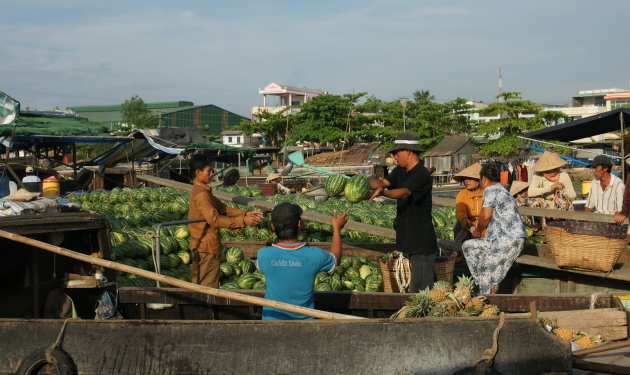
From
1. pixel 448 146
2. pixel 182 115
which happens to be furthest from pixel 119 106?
pixel 448 146

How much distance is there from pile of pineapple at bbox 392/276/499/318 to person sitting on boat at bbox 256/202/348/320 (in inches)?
28.3

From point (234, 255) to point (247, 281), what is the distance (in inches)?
26.3

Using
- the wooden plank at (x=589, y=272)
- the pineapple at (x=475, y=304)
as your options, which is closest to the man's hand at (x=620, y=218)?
the wooden plank at (x=589, y=272)

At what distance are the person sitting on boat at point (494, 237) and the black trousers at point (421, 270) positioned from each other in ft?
2.90

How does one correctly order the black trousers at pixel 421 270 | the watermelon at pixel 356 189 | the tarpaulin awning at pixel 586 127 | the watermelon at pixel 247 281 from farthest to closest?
the tarpaulin awning at pixel 586 127 < the watermelon at pixel 247 281 < the watermelon at pixel 356 189 < the black trousers at pixel 421 270

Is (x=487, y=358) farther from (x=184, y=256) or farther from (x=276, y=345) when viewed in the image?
(x=184, y=256)

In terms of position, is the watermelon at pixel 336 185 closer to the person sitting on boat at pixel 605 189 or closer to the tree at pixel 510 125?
the person sitting on boat at pixel 605 189

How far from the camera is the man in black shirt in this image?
538cm

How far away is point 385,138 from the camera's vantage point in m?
51.2

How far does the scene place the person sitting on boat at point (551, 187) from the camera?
8.82m

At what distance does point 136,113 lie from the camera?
225 ft

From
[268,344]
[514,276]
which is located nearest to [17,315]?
[268,344]

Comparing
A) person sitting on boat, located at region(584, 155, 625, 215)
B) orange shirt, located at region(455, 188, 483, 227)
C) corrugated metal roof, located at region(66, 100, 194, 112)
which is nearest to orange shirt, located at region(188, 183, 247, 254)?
orange shirt, located at region(455, 188, 483, 227)

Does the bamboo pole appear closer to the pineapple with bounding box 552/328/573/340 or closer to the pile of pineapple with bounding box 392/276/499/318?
the pile of pineapple with bounding box 392/276/499/318
